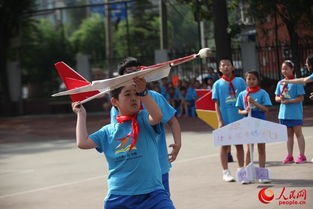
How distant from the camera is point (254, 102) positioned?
371 inches

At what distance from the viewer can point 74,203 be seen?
8.60 metres

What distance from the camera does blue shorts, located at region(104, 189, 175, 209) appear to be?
5078 mm

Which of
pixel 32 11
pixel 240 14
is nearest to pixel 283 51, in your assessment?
pixel 240 14

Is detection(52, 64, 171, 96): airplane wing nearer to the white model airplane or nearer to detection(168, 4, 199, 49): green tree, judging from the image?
the white model airplane

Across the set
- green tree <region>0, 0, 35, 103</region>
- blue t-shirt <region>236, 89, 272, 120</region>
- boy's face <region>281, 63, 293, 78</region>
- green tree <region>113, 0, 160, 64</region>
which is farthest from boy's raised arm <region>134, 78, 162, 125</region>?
green tree <region>113, 0, 160, 64</region>

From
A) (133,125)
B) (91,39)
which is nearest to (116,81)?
(133,125)

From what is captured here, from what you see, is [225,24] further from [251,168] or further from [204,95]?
[251,168]

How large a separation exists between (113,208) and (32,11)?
93.7ft

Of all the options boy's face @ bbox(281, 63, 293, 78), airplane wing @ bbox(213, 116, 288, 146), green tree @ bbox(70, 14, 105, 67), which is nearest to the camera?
airplane wing @ bbox(213, 116, 288, 146)

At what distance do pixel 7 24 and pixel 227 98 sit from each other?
2300 cm

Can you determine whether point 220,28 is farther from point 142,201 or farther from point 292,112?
point 142,201

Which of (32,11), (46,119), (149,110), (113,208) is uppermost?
(32,11)

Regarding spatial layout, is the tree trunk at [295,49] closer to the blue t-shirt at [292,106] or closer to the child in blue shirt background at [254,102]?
the blue t-shirt at [292,106]

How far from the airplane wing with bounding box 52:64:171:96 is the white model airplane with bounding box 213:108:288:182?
14.1 ft
